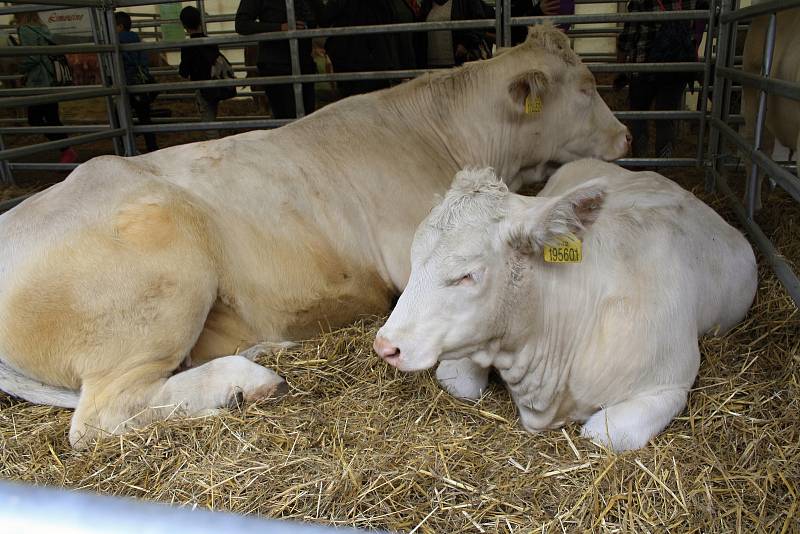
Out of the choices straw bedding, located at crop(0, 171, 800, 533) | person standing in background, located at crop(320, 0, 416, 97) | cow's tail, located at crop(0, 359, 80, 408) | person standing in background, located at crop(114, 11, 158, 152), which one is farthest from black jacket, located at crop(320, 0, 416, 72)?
cow's tail, located at crop(0, 359, 80, 408)

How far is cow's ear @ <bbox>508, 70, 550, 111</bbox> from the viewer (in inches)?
185

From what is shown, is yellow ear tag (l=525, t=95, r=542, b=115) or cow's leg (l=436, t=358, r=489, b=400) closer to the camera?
cow's leg (l=436, t=358, r=489, b=400)

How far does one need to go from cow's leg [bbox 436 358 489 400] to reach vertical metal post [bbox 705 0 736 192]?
11.9 feet

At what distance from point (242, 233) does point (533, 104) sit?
7.07ft

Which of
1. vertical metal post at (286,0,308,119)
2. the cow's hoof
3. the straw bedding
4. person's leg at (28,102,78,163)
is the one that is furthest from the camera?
person's leg at (28,102,78,163)

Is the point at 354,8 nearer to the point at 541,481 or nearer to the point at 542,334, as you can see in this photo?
the point at 542,334

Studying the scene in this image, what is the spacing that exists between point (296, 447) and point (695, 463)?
1.52 metres

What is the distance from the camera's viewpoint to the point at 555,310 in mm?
3037

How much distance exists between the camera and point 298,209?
4.09m

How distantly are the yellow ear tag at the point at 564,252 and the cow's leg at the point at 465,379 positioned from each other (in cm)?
72

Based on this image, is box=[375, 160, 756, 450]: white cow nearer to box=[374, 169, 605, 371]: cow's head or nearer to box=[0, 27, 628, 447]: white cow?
box=[374, 169, 605, 371]: cow's head

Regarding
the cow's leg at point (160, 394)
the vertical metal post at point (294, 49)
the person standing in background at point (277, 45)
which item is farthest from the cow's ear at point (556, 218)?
the person standing in background at point (277, 45)

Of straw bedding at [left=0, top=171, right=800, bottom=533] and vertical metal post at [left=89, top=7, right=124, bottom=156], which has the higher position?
vertical metal post at [left=89, top=7, right=124, bottom=156]

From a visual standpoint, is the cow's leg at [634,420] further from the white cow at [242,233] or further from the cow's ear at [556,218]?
the white cow at [242,233]
